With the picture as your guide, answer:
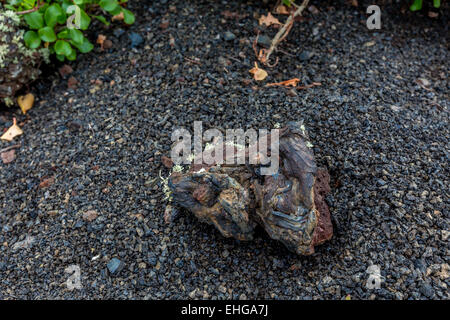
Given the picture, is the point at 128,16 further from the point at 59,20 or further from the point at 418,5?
the point at 418,5

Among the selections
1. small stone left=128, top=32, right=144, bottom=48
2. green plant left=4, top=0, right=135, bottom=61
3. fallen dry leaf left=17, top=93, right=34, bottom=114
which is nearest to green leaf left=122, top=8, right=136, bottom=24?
green plant left=4, top=0, right=135, bottom=61

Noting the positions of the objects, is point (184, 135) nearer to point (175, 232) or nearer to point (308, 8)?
point (175, 232)

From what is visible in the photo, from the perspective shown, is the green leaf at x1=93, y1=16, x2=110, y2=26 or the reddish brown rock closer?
the reddish brown rock

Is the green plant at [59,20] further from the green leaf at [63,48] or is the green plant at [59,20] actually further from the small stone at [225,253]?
the small stone at [225,253]

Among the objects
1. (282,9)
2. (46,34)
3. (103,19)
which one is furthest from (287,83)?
(46,34)

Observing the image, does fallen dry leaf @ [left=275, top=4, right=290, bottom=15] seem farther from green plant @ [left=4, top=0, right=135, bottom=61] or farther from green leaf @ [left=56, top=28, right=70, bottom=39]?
green leaf @ [left=56, top=28, right=70, bottom=39]

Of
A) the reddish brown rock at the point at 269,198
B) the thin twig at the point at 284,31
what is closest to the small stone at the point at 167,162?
the reddish brown rock at the point at 269,198
